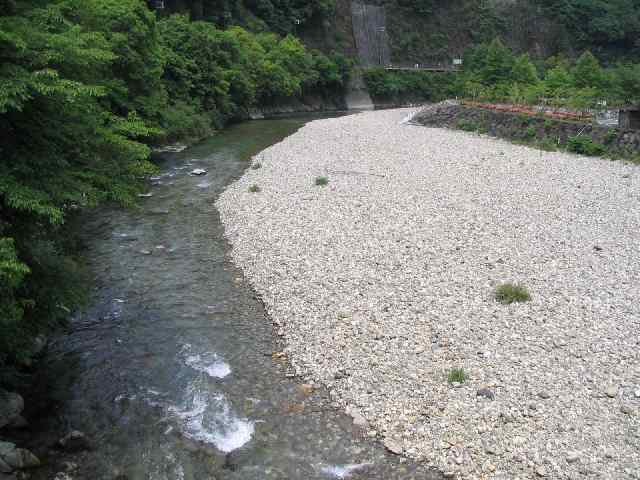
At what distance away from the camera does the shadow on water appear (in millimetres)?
8211

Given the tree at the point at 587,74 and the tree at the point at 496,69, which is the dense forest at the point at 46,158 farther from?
the tree at the point at 496,69

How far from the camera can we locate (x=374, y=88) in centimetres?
8288

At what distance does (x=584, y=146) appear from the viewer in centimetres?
3272

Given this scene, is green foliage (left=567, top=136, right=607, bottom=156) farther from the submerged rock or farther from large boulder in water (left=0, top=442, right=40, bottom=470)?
large boulder in water (left=0, top=442, right=40, bottom=470)

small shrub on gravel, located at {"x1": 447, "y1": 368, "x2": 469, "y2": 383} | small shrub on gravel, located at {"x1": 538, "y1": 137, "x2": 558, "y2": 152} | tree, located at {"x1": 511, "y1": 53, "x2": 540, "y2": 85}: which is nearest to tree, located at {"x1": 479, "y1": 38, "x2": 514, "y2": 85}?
tree, located at {"x1": 511, "y1": 53, "x2": 540, "y2": 85}

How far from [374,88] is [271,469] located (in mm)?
80193

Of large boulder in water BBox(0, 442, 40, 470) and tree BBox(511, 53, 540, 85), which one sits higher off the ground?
tree BBox(511, 53, 540, 85)

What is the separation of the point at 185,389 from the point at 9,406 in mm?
2891

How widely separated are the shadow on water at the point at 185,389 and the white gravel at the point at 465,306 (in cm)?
71

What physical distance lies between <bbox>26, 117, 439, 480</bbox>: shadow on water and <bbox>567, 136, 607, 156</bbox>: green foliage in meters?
26.2

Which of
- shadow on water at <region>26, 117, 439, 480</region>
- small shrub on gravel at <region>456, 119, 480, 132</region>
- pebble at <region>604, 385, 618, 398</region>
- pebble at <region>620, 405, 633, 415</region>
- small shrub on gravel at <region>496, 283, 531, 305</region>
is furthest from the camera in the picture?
small shrub on gravel at <region>456, 119, 480, 132</region>

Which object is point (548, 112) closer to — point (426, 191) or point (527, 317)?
point (426, 191)

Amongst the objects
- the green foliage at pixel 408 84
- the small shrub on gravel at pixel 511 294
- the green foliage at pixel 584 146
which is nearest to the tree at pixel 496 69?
the green foliage at pixel 408 84

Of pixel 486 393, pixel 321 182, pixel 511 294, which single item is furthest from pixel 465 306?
pixel 321 182
